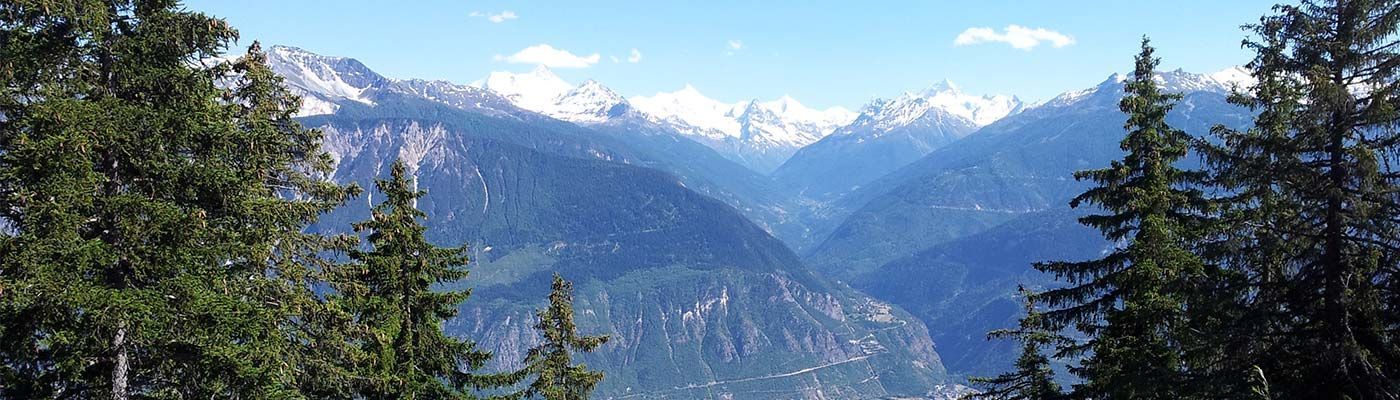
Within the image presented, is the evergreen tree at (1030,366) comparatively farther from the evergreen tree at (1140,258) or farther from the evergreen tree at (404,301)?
the evergreen tree at (404,301)

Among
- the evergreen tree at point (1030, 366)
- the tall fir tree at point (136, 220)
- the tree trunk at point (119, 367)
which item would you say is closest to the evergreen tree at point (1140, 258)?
the evergreen tree at point (1030, 366)

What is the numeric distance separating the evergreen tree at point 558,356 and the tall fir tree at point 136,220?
10544 mm

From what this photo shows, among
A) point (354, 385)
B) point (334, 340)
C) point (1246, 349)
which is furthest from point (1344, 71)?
point (354, 385)

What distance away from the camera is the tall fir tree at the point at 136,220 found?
14.2 m

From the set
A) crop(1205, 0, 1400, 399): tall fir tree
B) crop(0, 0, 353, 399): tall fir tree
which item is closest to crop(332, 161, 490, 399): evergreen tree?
crop(0, 0, 353, 399): tall fir tree

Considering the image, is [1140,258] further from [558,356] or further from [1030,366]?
[558,356]

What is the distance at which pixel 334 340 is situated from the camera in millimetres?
18125

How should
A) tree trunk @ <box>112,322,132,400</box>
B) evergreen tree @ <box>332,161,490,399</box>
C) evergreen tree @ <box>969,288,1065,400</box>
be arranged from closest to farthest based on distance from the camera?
tree trunk @ <box>112,322,132,400</box>, evergreen tree @ <box>332,161,490,399</box>, evergreen tree @ <box>969,288,1065,400</box>

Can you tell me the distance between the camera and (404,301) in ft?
80.3

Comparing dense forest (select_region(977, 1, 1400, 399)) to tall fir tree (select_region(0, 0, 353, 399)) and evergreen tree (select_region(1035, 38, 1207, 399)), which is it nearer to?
evergreen tree (select_region(1035, 38, 1207, 399))

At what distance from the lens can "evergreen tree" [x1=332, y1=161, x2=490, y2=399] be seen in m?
23.3

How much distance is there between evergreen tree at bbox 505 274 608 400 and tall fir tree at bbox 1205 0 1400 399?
17.9 m

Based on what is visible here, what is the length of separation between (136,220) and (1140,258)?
23.1m

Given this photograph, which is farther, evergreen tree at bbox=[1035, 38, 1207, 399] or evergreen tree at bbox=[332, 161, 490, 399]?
evergreen tree at bbox=[332, 161, 490, 399]
